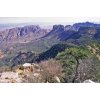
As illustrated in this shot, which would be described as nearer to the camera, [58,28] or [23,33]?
[58,28]

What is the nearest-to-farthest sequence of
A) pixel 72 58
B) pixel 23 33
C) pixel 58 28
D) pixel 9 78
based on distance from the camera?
pixel 9 78
pixel 72 58
pixel 58 28
pixel 23 33

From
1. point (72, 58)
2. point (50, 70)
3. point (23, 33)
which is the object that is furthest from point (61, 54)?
point (23, 33)

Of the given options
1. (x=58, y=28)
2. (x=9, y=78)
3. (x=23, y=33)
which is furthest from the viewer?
(x=23, y=33)

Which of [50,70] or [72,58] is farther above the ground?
[72,58]

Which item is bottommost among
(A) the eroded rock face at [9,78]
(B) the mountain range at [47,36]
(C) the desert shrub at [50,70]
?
Answer: (A) the eroded rock face at [9,78]

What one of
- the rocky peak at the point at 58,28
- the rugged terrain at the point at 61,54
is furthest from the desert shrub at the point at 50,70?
the rocky peak at the point at 58,28

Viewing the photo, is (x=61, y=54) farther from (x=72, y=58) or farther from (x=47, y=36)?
(x=47, y=36)

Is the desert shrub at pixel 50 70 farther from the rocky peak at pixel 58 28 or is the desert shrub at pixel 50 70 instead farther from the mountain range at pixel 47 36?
the rocky peak at pixel 58 28

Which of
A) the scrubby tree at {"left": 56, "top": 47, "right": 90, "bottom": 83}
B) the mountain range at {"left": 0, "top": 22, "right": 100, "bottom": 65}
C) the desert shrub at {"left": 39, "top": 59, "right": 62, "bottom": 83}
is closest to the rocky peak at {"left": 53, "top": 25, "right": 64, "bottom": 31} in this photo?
the mountain range at {"left": 0, "top": 22, "right": 100, "bottom": 65}
